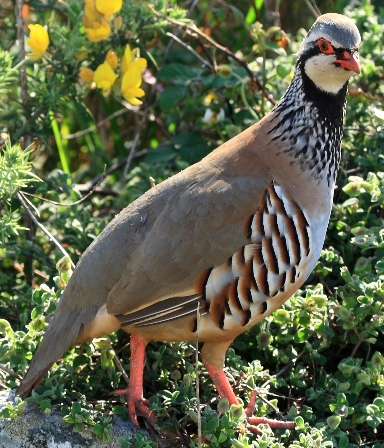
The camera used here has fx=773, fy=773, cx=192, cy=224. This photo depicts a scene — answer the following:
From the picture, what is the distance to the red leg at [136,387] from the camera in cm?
290

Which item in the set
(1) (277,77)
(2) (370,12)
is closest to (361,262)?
(1) (277,77)

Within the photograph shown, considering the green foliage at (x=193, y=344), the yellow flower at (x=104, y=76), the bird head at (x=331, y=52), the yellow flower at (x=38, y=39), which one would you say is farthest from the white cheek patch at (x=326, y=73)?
the yellow flower at (x=38, y=39)

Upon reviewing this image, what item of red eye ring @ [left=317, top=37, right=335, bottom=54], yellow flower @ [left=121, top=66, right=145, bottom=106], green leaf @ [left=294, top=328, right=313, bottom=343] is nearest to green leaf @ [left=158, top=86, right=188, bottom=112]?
yellow flower @ [left=121, top=66, right=145, bottom=106]

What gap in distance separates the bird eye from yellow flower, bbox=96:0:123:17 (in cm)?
111

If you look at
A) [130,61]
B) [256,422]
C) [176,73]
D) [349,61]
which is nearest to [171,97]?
[176,73]

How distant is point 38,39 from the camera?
373cm

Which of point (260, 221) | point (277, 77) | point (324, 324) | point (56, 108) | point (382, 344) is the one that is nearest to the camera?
point (260, 221)

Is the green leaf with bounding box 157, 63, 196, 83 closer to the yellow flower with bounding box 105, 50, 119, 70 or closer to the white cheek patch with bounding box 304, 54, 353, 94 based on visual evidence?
the yellow flower with bounding box 105, 50, 119, 70

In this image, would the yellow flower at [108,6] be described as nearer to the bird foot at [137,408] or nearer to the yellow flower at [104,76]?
the yellow flower at [104,76]

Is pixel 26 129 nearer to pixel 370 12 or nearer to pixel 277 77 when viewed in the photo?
pixel 277 77

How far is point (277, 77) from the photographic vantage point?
425 cm

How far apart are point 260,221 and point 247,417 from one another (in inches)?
29.6

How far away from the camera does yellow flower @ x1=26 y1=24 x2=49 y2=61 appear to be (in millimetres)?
3721

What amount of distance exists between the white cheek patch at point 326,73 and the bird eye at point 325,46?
0.02m
